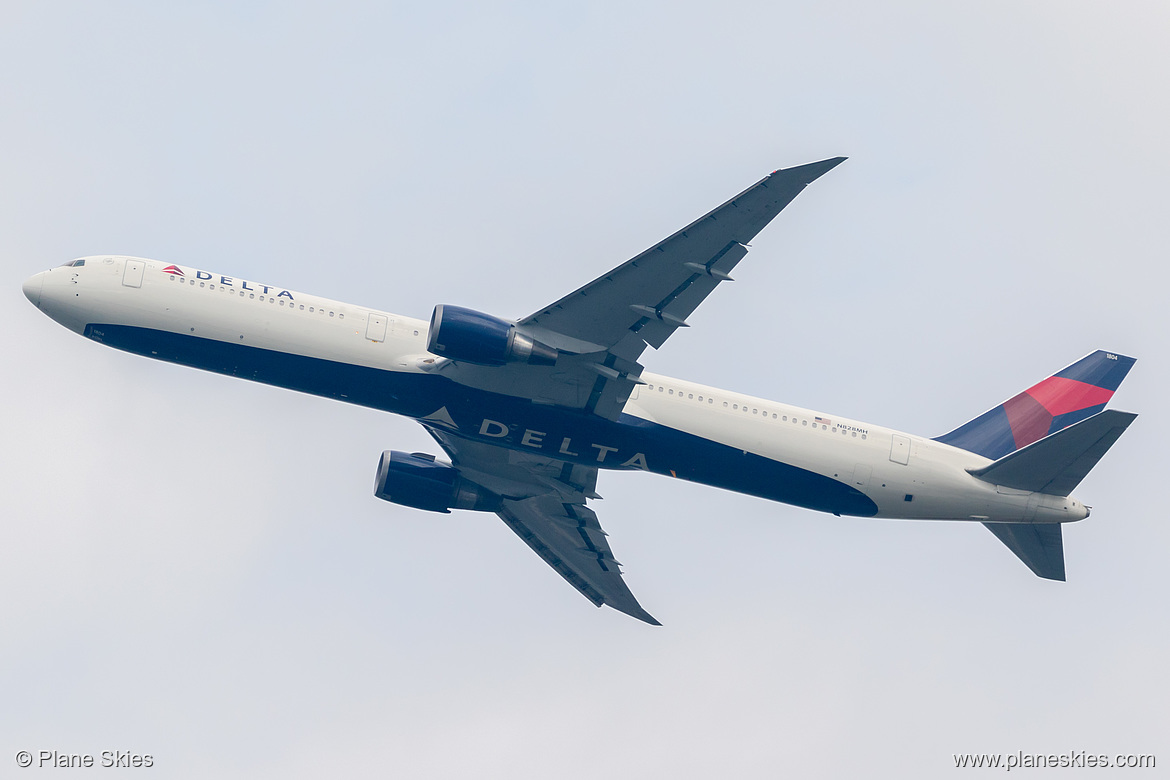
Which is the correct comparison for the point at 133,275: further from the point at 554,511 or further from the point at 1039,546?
the point at 1039,546

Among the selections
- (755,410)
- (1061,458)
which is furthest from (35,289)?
(1061,458)

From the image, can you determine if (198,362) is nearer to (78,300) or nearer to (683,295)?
(78,300)

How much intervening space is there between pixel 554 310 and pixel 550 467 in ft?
31.6

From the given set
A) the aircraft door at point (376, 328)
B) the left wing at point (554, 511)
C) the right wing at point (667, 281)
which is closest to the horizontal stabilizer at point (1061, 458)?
the right wing at point (667, 281)

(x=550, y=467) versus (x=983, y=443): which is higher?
(x=983, y=443)

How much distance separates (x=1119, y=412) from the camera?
143 feet

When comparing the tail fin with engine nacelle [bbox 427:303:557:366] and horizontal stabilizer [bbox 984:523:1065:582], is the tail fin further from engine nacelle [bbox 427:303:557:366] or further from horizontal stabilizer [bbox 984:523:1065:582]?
engine nacelle [bbox 427:303:557:366]

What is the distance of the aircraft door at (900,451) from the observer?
157 ft

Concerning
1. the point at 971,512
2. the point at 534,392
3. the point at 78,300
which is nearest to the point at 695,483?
the point at 534,392

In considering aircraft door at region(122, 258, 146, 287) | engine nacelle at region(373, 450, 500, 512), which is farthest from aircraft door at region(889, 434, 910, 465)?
aircraft door at region(122, 258, 146, 287)

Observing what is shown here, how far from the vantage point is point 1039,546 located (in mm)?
49156

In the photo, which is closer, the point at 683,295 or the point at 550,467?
the point at 683,295

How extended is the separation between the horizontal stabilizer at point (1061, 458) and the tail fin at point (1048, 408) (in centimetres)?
289

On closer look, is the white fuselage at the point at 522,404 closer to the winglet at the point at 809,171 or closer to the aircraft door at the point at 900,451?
the aircraft door at the point at 900,451
